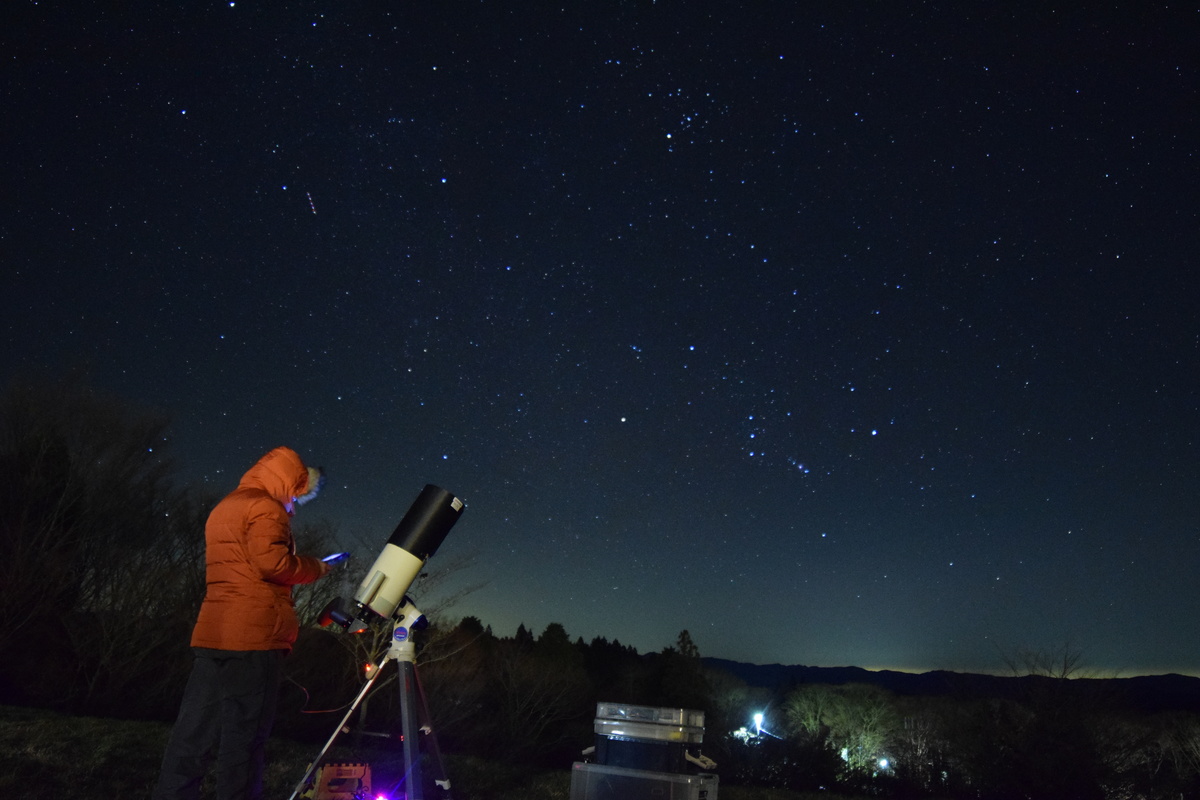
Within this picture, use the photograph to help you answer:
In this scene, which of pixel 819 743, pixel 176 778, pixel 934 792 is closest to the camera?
pixel 176 778

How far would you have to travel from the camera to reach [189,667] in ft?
47.5

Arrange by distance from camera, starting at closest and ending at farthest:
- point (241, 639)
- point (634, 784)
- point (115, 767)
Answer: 1. point (241, 639)
2. point (634, 784)
3. point (115, 767)

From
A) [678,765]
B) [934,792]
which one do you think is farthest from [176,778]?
[934,792]

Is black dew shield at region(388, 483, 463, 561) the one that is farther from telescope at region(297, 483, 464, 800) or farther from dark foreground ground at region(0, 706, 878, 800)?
dark foreground ground at region(0, 706, 878, 800)

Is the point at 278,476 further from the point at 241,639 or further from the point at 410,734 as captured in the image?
the point at 410,734

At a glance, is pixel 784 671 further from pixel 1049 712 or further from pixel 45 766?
pixel 45 766

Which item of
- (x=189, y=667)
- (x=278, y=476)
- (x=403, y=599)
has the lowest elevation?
(x=189, y=667)

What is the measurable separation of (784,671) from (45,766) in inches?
2118

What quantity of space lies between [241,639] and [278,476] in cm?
84

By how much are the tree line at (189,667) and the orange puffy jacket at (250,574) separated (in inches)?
235

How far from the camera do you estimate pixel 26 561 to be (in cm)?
1336

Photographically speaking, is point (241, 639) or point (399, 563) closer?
point (241, 639)

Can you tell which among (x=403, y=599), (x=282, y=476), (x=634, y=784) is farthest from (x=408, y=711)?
(x=634, y=784)

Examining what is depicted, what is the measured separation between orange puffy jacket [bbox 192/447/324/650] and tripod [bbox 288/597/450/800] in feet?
1.76
